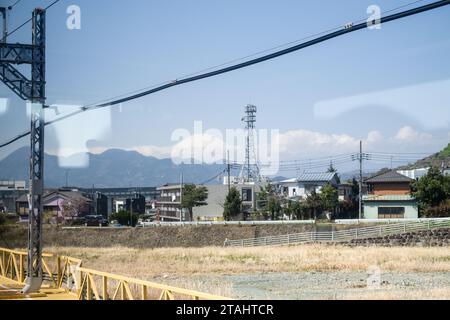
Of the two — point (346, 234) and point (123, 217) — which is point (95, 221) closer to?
point (123, 217)

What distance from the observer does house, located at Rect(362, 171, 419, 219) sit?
30.1 metres

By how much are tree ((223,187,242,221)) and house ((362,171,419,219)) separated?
23.8 feet

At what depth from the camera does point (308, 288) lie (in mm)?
11414

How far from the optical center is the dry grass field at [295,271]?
1044 cm

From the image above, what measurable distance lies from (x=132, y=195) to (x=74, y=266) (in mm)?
11811

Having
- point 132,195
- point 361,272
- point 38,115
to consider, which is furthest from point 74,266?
point 132,195

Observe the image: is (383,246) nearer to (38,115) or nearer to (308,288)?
(308,288)

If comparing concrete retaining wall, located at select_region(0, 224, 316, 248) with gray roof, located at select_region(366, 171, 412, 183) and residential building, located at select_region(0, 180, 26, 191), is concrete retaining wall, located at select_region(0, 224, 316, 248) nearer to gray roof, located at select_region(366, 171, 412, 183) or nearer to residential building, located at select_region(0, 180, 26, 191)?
residential building, located at select_region(0, 180, 26, 191)

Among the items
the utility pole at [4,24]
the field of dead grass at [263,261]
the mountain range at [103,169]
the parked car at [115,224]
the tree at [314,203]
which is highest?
the utility pole at [4,24]

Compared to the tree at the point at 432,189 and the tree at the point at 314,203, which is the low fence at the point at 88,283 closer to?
the tree at the point at 432,189

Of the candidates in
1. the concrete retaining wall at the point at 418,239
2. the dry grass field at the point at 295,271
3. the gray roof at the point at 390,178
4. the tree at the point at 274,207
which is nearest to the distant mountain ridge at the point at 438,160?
the gray roof at the point at 390,178

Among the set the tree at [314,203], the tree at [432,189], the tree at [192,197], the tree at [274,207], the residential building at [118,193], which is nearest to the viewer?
the residential building at [118,193]

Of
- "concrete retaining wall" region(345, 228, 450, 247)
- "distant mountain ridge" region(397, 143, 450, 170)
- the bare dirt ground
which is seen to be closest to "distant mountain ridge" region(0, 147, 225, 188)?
the bare dirt ground

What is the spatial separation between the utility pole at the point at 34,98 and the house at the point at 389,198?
2415 centimetres
